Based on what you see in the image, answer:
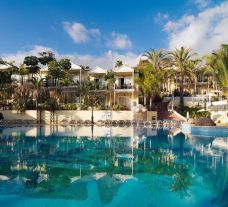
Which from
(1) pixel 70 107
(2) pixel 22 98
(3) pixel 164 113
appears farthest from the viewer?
(3) pixel 164 113

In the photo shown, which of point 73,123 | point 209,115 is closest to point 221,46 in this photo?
point 209,115

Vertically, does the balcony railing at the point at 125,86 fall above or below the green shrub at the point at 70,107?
above

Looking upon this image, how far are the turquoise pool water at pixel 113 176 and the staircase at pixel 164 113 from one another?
18981 mm

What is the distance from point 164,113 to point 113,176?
92.0 feet

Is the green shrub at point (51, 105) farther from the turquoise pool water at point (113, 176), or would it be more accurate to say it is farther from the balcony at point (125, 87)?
the turquoise pool water at point (113, 176)

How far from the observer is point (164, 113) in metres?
38.0

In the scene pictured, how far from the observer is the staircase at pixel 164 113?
119ft

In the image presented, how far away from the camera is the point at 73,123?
3403 cm

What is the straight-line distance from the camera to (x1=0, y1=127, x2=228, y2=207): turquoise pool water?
8109 mm

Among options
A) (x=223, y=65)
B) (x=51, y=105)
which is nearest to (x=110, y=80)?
(x=51, y=105)

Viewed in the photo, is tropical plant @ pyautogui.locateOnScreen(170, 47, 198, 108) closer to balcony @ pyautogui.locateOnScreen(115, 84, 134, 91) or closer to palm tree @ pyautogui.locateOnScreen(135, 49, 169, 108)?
palm tree @ pyautogui.locateOnScreen(135, 49, 169, 108)

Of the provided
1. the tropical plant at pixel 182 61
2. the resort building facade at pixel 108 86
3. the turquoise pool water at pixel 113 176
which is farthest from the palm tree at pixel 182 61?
the turquoise pool water at pixel 113 176

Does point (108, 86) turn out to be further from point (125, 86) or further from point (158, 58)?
point (158, 58)

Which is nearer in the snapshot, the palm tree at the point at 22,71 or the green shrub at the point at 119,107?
the green shrub at the point at 119,107
